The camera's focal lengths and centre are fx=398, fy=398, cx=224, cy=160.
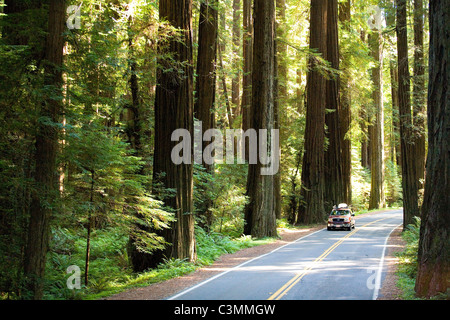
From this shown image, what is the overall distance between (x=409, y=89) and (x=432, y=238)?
1654 centimetres

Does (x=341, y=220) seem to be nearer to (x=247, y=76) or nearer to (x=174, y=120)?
(x=247, y=76)

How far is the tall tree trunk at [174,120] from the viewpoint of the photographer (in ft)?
45.2

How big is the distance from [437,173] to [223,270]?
7.53m

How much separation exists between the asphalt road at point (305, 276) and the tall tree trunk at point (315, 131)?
1048cm

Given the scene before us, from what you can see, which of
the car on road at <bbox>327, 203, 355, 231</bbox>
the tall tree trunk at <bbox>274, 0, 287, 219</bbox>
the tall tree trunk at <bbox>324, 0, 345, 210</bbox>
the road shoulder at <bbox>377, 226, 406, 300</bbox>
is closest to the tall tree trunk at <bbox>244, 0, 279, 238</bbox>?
the tall tree trunk at <bbox>274, 0, 287, 219</bbox>

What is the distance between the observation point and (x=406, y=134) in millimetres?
22188

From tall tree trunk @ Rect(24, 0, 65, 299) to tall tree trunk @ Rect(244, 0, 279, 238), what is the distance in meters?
13.5

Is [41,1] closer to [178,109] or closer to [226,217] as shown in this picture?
[178,109]

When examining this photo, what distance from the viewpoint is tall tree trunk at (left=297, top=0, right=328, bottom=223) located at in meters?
29.7

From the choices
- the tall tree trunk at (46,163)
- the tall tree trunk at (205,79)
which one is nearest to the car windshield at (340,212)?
the tall tree trunk at (205,79)

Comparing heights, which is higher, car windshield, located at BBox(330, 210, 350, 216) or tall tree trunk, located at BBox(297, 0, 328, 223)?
tall tree trunk, located at BBox(297, 0, 328, 223)

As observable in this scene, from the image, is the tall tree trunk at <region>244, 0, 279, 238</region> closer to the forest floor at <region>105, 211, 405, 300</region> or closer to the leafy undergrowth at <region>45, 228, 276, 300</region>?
the forest floor at <region>105, 211, 405, 300</region>

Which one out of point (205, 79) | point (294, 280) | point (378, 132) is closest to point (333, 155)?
point (378, 132)

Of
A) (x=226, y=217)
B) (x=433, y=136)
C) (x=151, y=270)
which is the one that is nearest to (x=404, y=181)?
(x=226, y=217)
